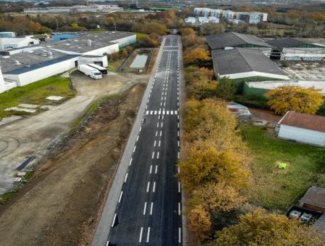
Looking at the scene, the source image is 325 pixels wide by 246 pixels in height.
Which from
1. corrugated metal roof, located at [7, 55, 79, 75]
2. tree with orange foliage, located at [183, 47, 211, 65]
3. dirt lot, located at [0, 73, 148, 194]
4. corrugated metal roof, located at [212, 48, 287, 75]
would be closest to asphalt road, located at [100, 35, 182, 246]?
dirt lot, located at [0, 73, 148, 194]

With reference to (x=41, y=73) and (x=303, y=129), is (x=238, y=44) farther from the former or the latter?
(x=41, y=73)

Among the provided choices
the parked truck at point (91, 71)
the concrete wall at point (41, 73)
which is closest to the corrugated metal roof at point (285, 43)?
the parked truck at point (91, 71)

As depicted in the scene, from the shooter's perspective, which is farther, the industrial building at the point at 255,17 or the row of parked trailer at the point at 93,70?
the industrial building at the point at 255,17

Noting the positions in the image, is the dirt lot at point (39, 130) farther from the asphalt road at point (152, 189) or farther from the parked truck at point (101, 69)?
the asphalt road at point (152, 189)

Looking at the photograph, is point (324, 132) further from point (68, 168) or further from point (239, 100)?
point (68, 168)

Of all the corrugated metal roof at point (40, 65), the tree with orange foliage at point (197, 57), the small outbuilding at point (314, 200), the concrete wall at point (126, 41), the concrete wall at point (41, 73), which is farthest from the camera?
the concrete wall at point (126, 41)

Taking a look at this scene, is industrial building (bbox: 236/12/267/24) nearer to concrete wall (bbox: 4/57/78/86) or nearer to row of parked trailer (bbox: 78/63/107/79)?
row of parked trailer (bbox: 78/63/107/79)
